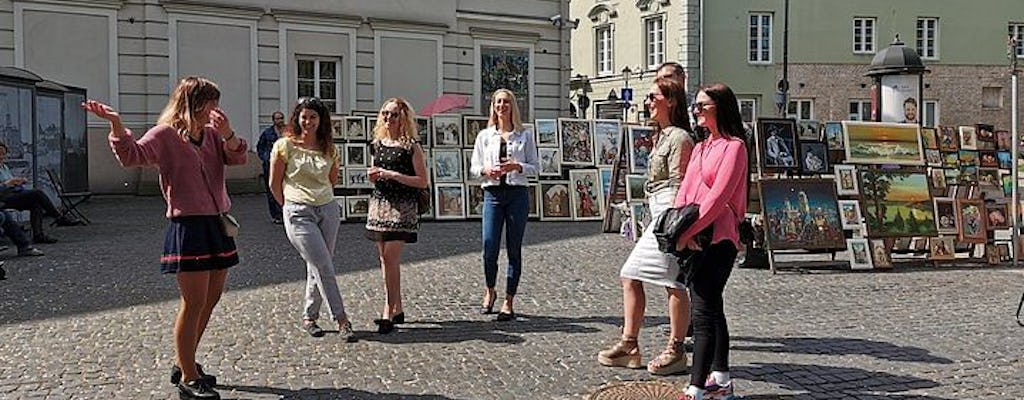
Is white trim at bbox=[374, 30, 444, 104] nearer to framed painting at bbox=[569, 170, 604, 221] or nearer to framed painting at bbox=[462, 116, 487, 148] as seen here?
framed painting at bbox=[462, 116, 487, 148]

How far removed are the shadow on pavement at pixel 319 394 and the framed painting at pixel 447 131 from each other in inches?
464

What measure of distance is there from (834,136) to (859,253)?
1416 millimetres

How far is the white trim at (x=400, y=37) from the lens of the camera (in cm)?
2533

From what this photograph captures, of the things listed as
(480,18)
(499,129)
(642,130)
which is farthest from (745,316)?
(480,18)

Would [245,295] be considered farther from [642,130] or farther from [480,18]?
[480,18]

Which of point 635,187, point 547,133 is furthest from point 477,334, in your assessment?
point 547,133

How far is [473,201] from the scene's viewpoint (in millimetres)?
17469

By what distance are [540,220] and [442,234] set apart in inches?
103

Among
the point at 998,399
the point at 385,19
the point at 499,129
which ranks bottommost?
the point at 998,399

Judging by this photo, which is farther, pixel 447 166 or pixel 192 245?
pixel 447 166

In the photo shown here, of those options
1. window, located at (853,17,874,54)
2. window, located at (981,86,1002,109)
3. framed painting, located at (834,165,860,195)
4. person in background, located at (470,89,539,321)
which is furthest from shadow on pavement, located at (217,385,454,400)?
window, located at (981,86,1002,109)

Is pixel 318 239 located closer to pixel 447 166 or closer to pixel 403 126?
pixel 403 126

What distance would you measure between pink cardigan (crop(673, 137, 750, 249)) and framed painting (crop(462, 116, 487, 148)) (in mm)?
12321

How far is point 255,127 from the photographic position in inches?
939
